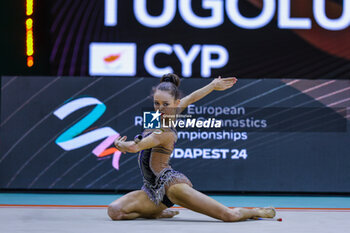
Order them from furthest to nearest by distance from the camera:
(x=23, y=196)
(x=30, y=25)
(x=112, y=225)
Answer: (x=30, y=25)
(x=23, y=196)
(x=112, y=225)

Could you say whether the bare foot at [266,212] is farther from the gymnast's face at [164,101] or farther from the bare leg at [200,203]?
the gymnast's face at [164,101]

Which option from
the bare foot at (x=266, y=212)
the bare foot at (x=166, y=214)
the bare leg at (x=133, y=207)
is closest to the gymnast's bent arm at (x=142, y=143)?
the bare leg at (x=133, y=207)

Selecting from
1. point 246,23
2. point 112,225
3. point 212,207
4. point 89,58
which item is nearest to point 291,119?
point 246,23

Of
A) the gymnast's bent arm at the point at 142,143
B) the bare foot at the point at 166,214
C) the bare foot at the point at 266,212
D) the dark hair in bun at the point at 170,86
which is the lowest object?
the bare foot at the point at 166,214

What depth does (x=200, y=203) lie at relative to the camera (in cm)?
523

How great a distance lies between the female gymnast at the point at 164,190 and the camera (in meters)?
5.27

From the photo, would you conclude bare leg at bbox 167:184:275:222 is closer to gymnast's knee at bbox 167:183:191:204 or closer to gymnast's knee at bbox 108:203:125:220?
gymnast's knee at bbox 167:183:191:204

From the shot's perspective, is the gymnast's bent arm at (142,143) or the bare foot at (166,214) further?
the bare foot at (166,214)

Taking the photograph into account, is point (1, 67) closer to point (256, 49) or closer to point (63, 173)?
point (63, 173)

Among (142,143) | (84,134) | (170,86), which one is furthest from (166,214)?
(84,134)

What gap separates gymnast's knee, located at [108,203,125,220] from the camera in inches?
213

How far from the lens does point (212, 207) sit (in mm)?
5258

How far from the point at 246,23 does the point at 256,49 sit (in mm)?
405

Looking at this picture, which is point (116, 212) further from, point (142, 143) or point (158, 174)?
point (142, 143)
